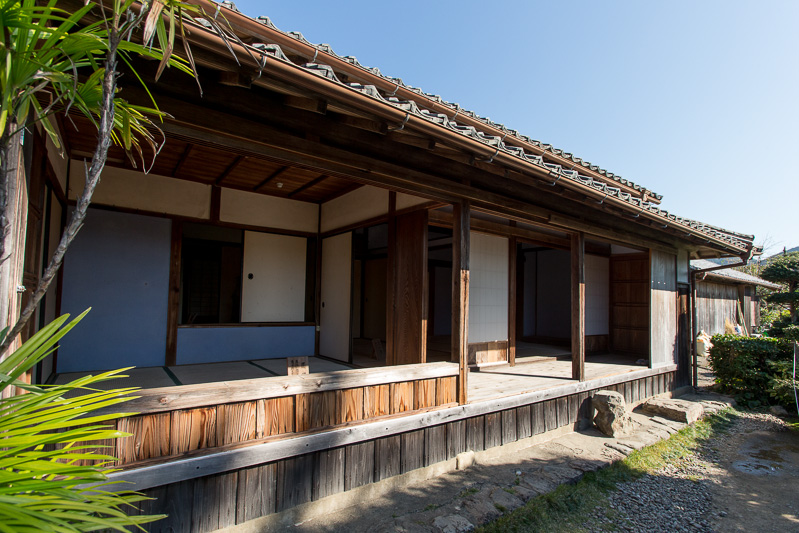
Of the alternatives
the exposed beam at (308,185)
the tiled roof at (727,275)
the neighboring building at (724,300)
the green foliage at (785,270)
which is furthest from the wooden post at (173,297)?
the green foliage at (785,270)

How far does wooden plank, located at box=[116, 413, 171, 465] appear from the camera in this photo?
7.38 feet

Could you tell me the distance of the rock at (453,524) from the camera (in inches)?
109

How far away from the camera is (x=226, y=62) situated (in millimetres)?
2061

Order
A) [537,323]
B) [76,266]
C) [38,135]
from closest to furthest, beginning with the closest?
[38,135], [76,266], [537,323]

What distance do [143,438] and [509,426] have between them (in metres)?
3.29

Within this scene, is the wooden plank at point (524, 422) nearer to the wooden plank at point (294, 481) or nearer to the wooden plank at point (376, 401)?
the wooden plank at point (376, 401)

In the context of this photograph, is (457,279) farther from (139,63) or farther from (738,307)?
(738,307)

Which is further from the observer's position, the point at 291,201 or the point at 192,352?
the point at 291,201

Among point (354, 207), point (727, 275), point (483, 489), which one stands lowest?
point (483, 489)

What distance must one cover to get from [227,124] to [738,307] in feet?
52.5

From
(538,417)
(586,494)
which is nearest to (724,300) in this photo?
(538,417)

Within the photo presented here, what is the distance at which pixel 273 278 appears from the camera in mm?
6262

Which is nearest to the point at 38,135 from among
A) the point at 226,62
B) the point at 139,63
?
the point at 139,63

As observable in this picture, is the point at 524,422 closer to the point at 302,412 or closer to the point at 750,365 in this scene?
the point at 302,412
